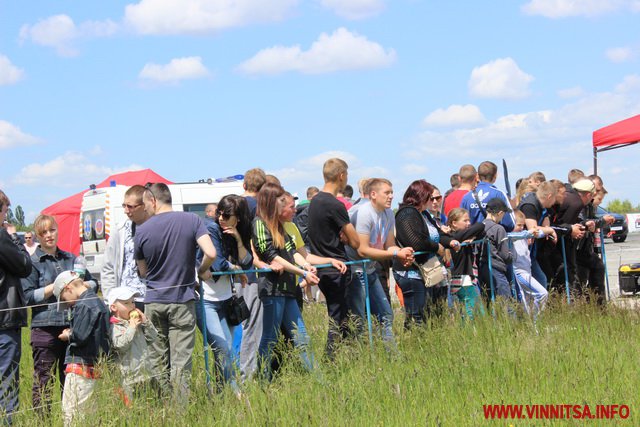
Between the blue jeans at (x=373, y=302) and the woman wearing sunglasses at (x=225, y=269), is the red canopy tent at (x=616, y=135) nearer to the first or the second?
the blue jeans at (x=373, y=302)

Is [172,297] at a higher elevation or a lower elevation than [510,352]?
higher

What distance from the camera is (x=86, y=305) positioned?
239 inches

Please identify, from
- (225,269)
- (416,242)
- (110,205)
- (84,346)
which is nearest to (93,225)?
(110,205)

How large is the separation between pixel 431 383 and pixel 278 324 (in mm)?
1543

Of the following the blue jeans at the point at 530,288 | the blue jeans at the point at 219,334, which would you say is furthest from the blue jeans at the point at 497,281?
the blue jeans at the point at 219,334

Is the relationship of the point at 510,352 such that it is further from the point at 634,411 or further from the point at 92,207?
the point at 92,207

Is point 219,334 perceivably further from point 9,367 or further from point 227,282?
point 9,367

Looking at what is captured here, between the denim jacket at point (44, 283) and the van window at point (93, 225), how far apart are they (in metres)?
14.5

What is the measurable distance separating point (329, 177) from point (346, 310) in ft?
4.03

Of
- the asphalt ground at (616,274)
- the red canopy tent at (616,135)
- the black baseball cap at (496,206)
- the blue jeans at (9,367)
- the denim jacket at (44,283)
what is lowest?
the asphalt ground at (616,274)

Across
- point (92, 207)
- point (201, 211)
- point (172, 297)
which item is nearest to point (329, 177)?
point (172, 297)

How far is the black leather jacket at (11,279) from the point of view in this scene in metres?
6.12

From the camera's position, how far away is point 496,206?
32.5 feet

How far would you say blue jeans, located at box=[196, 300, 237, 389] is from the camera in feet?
22.2
